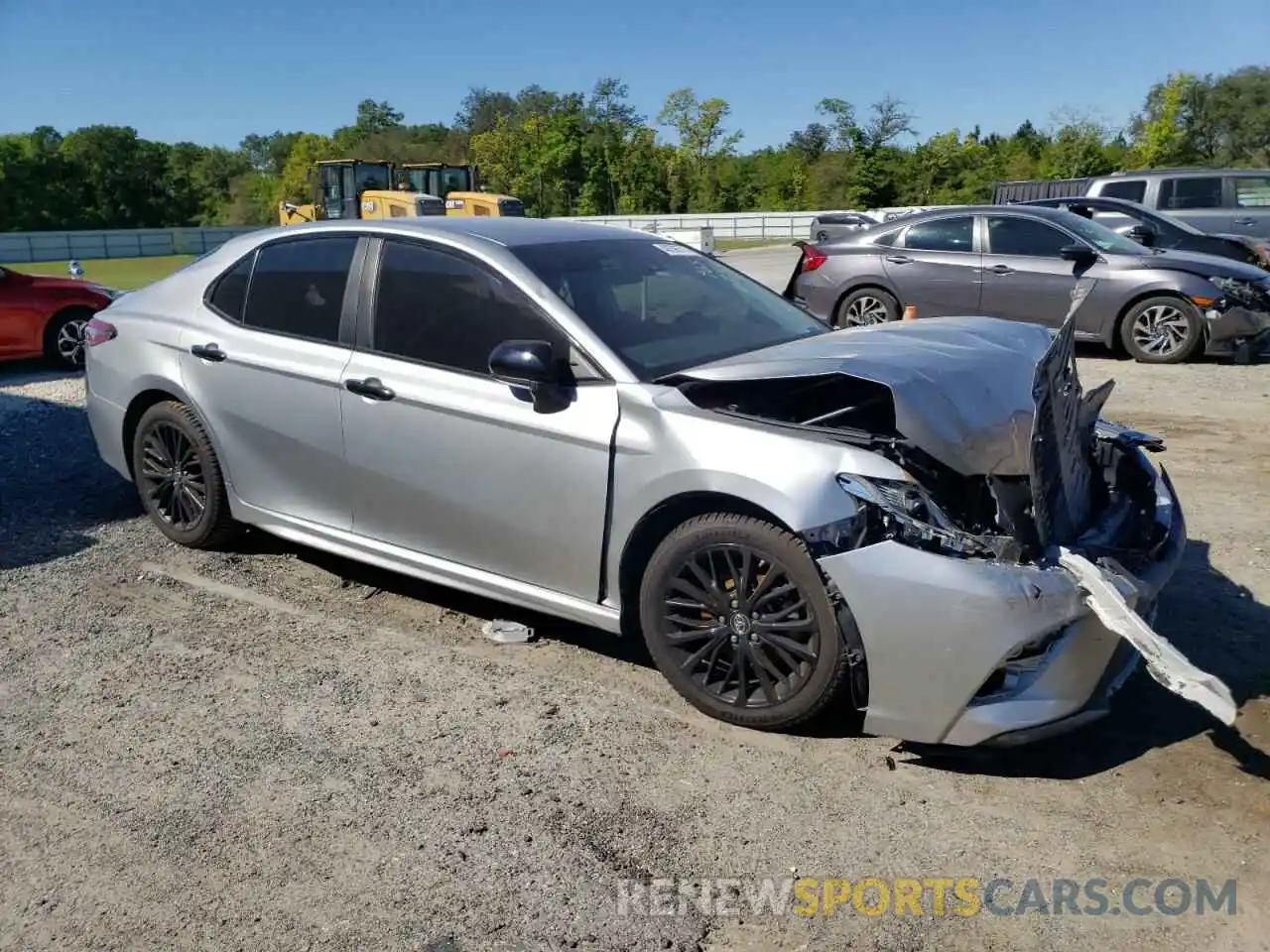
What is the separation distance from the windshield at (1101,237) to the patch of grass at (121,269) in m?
20.9

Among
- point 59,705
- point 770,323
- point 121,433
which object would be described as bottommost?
point 59,705

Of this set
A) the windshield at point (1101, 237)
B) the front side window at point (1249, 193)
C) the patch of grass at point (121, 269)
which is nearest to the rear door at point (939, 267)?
the windshield at point (1101, 237)

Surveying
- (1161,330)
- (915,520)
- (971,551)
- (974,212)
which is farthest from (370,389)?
(1161,330)

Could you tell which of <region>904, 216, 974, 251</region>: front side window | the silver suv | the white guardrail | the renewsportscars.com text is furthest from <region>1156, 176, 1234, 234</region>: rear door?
the white guardrail

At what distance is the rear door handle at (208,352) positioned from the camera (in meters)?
5.09

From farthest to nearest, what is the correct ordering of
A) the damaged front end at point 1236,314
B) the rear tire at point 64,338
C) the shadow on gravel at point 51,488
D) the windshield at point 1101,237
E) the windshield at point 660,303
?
the rear tire at point 64,338
the windshield at point 1101,237
the damaged front end at point 1236,314
the shadow on gravel at point 51,488
the windshield at point 660,303

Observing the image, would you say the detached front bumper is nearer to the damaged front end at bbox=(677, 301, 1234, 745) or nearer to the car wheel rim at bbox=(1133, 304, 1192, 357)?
the damaged front end at bbox=(677, 301, 1234, 745)

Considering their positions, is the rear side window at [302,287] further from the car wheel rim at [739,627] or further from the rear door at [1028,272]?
the rear door at [1028,272]

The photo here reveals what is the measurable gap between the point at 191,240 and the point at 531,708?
46119 millimetres

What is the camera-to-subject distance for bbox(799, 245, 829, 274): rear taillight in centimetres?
1180

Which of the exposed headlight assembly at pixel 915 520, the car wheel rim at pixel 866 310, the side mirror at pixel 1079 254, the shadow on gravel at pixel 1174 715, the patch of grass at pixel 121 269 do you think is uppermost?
the side mirror at pixel 1079 254

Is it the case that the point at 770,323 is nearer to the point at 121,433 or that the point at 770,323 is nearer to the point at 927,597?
the point at 927,597

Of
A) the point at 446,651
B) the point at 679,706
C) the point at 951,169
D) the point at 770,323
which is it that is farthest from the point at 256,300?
the point at 951,169

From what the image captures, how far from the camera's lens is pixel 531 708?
12.9 feet
